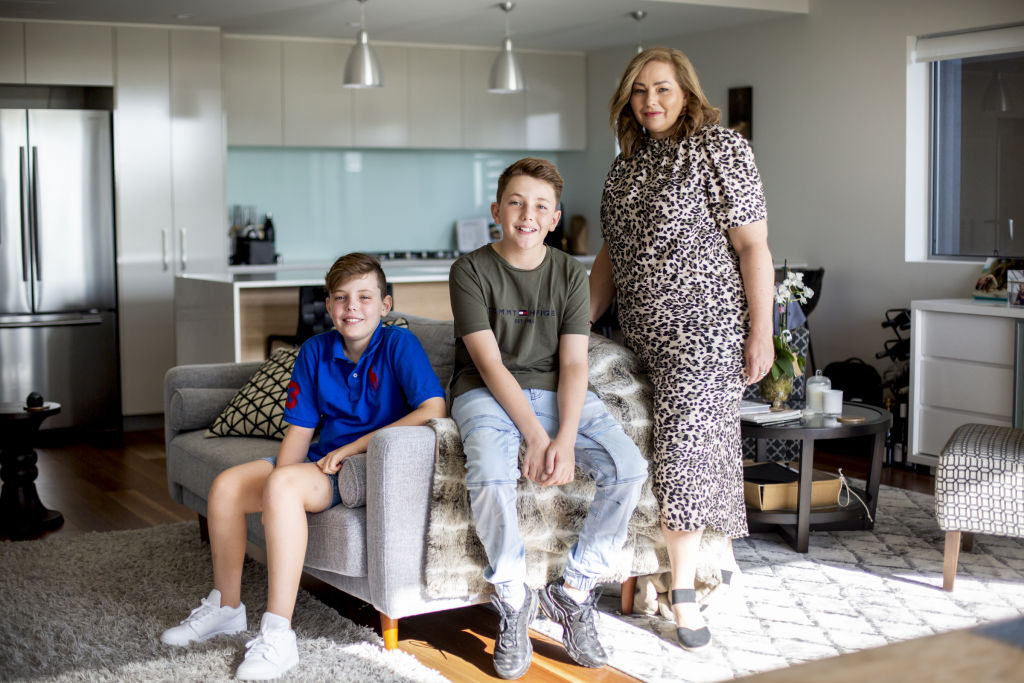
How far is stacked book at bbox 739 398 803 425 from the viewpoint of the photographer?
11.6ft

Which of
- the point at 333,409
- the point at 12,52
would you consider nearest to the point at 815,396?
the point at 333,409

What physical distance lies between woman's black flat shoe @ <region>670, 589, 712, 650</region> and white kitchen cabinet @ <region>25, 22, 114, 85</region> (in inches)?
→ 186

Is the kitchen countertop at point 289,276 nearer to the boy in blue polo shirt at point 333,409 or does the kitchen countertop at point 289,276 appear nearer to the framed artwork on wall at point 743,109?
the boy in blue polo shirt at point 333,409

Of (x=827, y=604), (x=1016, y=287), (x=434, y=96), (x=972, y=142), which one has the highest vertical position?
(x=434, y=96)

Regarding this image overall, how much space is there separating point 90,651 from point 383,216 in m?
5.12

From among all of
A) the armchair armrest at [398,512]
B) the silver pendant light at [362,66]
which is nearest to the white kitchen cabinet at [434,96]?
the silver pendant light at [362,66]

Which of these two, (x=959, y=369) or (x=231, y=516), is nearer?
(x=231, y=516)

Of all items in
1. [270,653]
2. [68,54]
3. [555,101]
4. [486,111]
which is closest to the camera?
[270,653]

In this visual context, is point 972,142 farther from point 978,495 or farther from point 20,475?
point 20,475

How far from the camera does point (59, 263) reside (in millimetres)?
5992

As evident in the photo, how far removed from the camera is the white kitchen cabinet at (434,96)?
718cm

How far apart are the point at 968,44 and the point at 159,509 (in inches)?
166

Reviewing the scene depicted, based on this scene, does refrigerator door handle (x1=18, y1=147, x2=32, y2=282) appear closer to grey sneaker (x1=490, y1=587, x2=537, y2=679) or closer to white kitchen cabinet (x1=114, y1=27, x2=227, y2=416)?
white kitchen cabinet (x1=114, y1=27, x2=227, y2=416)

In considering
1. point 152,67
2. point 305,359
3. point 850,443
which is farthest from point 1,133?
point 850,443
